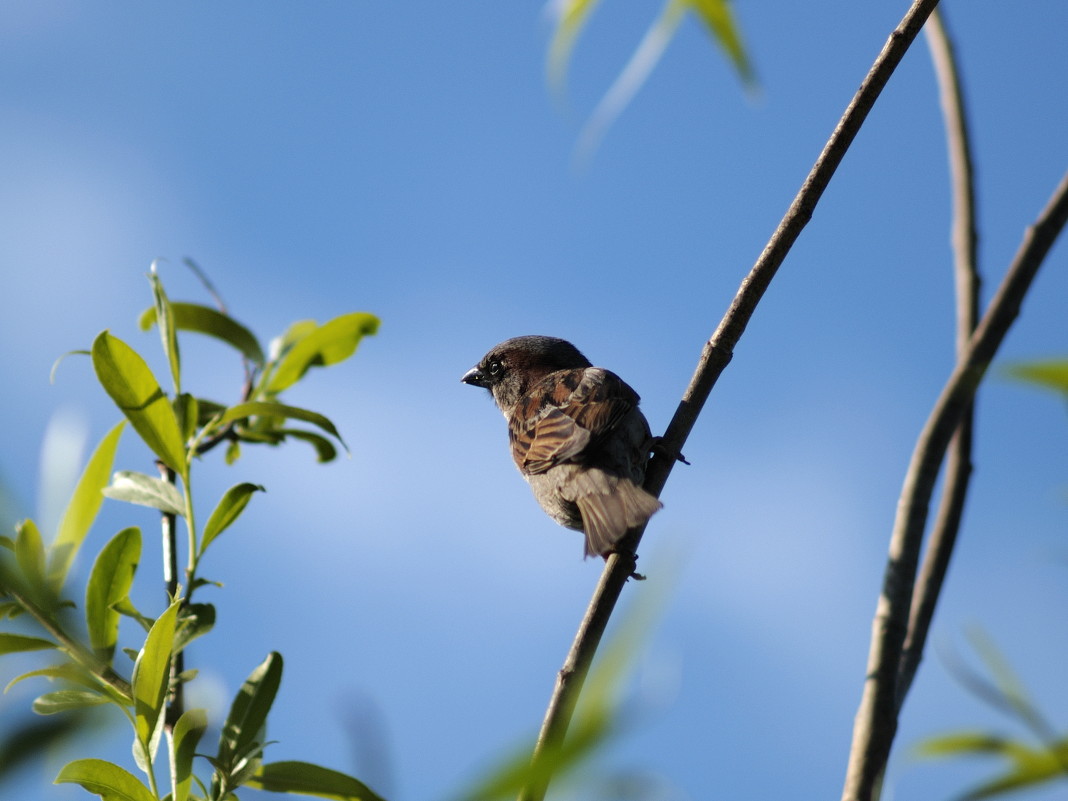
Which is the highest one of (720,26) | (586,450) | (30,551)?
(586,450)

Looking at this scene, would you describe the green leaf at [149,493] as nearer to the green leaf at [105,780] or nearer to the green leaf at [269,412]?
the green leaf at [269,412]

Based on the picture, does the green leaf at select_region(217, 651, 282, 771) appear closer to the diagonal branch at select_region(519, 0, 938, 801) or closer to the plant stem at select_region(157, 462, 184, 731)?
the plant stem at select_region(157, 462, 184, 731)

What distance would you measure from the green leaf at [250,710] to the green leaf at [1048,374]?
1176 millimetres

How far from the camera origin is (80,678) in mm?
1552

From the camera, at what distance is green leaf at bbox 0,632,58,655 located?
5.26 feet

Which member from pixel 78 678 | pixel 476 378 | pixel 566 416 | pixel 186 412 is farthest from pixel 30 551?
pixel 476 378

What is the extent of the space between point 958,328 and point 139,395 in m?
1.77

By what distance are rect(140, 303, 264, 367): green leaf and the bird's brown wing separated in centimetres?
194

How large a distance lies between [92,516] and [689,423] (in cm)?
134

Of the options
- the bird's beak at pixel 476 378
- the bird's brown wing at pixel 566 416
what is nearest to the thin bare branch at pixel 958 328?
the bird's brown wing at pixel 566 416

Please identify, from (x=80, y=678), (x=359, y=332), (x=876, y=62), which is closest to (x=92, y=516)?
(x=80, y=678)

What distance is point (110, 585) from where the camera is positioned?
172 centimetres

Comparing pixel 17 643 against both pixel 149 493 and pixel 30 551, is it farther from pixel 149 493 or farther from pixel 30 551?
pixel 149 493

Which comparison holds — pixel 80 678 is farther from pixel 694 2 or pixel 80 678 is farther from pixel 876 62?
pixel 876 62
